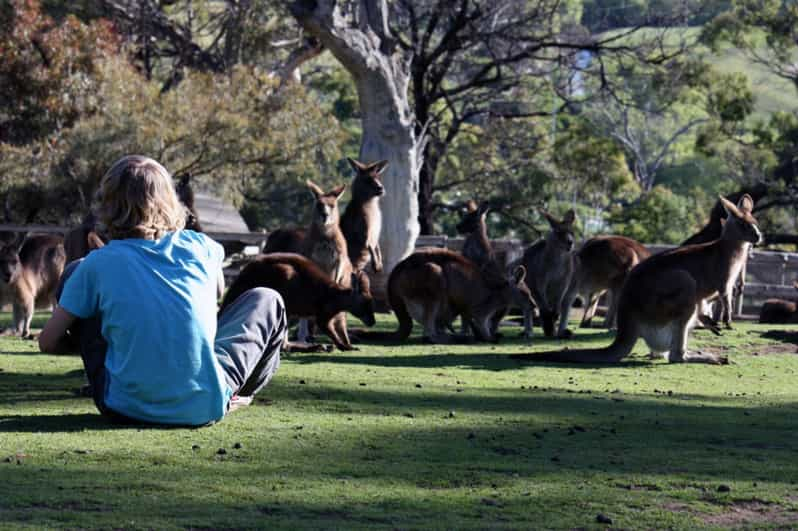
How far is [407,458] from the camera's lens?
570cm

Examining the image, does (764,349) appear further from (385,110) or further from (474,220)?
(385,110)

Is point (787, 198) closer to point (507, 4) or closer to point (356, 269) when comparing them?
point (507, 4)

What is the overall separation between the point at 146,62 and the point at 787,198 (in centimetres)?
1555

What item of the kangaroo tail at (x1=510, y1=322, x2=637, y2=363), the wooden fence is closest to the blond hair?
the kangaroo tail at (x1=510, y1=322, x2=637, y2=363)

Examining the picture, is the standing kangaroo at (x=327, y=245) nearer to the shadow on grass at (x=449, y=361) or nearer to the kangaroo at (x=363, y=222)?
the kangaroo at (x=363, y=222)

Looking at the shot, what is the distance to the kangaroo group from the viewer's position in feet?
35.0

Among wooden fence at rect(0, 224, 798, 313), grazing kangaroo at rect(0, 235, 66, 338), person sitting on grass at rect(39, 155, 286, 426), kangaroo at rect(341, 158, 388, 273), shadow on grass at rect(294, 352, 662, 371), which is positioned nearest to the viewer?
person sitting on grass at rect(39, 155, 286, 426)

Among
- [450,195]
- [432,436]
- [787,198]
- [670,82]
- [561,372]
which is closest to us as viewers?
[432,436]

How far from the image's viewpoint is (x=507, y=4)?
2731 cm

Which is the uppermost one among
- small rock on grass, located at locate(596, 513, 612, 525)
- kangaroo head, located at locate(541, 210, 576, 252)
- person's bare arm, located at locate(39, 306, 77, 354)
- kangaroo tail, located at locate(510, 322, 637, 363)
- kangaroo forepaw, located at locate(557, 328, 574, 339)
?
kangaroo head, located at locate(541, 210, 576, 252)

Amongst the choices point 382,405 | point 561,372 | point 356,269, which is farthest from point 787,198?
point 382,405

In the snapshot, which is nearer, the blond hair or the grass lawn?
the grass lawn

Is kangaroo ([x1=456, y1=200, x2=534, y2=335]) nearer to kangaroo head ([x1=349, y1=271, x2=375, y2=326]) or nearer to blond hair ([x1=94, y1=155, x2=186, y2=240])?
kangaroo head ([x1=349, y1=271, x2=375, y2=326])

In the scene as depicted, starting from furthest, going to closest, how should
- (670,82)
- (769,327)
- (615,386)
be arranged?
(670,82) → (769,327) → (615,386)
